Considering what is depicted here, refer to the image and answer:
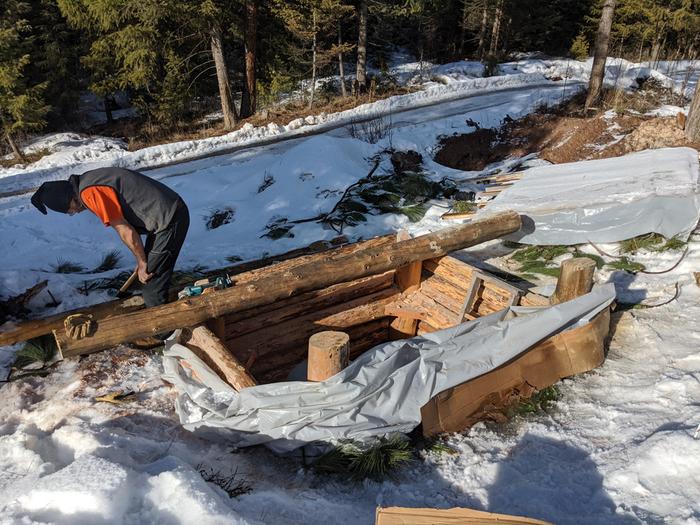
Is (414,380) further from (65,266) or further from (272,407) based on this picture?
(65,266)

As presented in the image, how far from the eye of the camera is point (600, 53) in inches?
499

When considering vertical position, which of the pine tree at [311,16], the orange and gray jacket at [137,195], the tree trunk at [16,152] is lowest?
the tree trunk at [16,152]

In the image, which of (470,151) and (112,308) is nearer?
(112,308)

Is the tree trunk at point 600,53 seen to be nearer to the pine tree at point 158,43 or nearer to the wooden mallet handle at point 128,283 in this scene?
the pine tree at point 158,43

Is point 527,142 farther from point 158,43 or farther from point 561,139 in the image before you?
point 158,43

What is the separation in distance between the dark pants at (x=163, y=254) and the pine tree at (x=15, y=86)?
47.6 feet

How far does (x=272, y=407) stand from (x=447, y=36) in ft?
97.6

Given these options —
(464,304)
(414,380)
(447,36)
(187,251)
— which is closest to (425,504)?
(414,380)

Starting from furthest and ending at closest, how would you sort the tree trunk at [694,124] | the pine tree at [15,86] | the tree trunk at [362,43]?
the tree trunk at [362,43] < the pine tree at [15,86] < the tree trunk at [694,124]

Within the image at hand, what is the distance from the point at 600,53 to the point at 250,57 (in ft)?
32.8

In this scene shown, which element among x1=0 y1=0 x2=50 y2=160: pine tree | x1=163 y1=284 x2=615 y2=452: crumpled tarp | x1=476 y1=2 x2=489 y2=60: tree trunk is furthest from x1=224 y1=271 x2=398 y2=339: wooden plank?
x1=476 y1=2 x2=489 y2=60: tree trunk

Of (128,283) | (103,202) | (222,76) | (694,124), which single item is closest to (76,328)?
(103,202)

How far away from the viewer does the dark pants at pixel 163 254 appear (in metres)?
4.16

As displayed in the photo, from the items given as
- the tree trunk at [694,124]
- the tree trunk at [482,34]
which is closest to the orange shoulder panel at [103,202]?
the tree trunk at [694,124]
